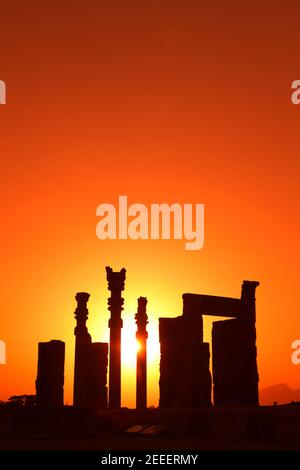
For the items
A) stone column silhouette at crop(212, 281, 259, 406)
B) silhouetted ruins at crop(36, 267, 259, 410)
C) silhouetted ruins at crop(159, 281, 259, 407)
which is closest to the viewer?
silhouetted ruins at crop(159, 281, 259, 407)

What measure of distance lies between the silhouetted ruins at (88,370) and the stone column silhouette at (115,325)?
119cm

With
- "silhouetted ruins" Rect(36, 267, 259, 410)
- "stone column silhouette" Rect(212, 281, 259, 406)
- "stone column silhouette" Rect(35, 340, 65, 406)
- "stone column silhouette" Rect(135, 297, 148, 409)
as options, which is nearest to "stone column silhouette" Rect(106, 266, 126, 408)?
"silhouetted ruins" Rect(36, 267, 259, 410)

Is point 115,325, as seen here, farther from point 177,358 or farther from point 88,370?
point 177,358

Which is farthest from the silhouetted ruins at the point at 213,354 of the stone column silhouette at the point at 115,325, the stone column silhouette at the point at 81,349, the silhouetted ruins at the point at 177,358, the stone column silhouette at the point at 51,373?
the stone column silhouette at the point at 51,373

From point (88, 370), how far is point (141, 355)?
86.2 inches

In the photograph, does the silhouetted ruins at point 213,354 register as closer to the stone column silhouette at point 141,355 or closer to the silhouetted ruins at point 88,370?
the stone column silhouette at point 141,355

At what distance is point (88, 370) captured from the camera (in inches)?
1203

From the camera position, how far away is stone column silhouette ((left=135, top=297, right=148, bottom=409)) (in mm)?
30391

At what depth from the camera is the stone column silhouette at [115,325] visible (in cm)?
2952

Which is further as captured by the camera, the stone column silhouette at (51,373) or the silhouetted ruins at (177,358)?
the stone column silhouette at (51,373)

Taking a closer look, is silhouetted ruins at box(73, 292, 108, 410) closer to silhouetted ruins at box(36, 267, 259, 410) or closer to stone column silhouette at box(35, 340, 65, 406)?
silhouetted ruins at box(36, 267, 259, 410)

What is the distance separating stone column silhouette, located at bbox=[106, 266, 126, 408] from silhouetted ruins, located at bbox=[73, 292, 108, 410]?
1.19 meters

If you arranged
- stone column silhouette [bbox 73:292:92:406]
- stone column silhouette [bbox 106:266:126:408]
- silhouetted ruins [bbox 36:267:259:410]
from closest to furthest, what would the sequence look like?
silhouetted ruins [bbox 36:267:259:410], stone column silhouette [bbox 106:266:126:408], stone column silhouette [bbox 73:292:92:406]
